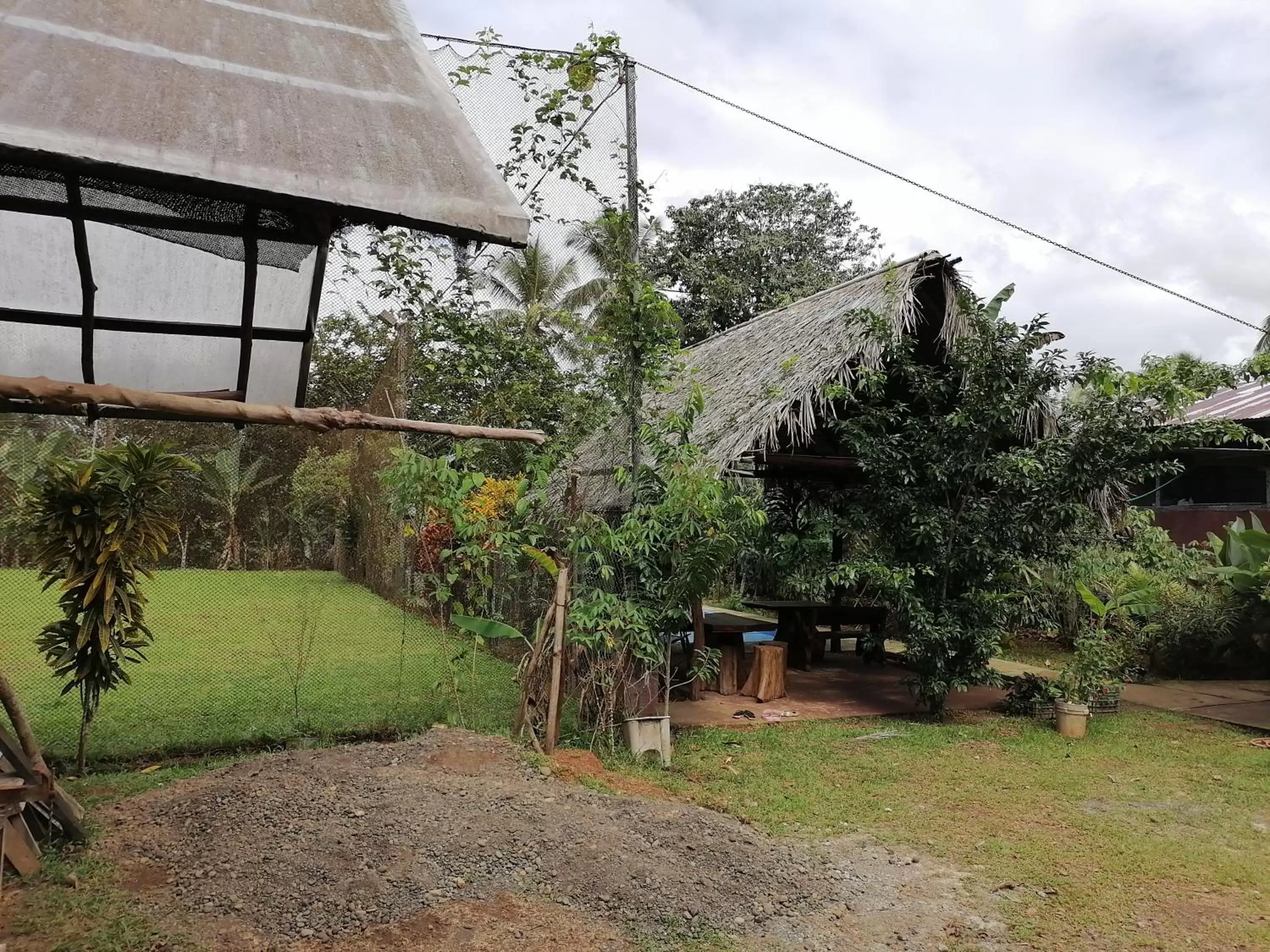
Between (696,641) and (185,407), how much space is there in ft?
18.8

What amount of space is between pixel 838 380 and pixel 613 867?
15.7 feet

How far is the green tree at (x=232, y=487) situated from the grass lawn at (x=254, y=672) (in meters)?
4.15

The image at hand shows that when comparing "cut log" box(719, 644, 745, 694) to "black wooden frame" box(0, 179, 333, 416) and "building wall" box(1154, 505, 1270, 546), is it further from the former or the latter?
"building wall" box(1154, 505, 1270, 546)

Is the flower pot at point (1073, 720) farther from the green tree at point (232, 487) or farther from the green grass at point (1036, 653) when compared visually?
the green tree at point (232, 487)

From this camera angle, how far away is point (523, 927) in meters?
3.39

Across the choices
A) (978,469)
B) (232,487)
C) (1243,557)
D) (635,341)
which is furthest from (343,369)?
(1243,557)

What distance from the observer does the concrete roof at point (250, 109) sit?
1748 mm

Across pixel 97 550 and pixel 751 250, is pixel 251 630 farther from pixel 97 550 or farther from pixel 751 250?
pixel 751 250

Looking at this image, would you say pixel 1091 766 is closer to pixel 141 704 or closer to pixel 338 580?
pixel 141 704

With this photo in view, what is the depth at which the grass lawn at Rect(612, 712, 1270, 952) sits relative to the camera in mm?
3811

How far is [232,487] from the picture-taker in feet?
51.2

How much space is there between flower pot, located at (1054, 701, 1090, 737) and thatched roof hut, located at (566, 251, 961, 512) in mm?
2818

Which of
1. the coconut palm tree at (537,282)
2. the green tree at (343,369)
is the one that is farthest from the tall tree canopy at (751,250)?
the green tree at (343,369)

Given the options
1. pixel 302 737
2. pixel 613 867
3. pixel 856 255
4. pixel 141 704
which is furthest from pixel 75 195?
pixel 856 255
